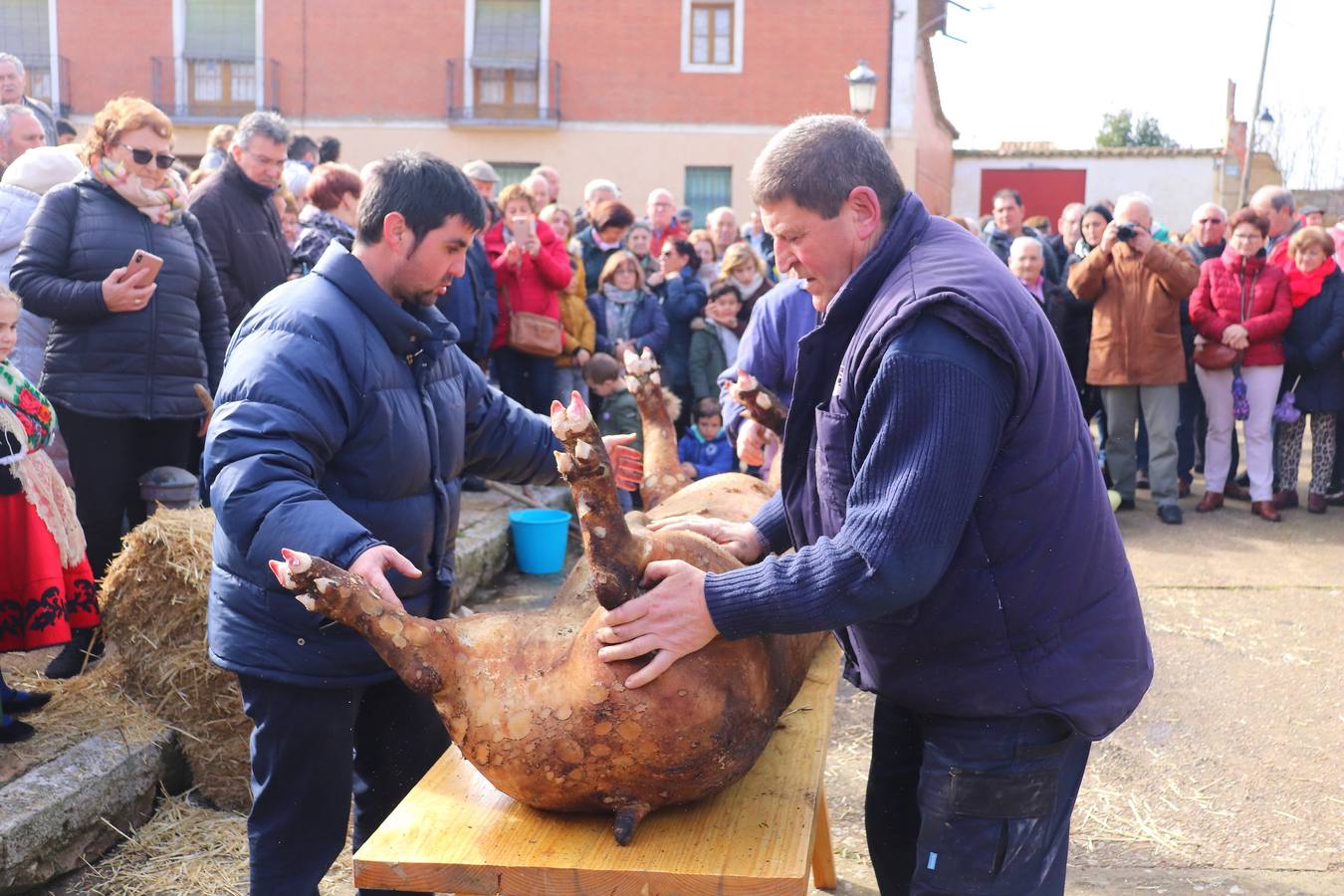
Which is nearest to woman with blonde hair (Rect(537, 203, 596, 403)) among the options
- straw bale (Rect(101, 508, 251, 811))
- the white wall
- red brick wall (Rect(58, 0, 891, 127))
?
straw bale (Rect(101, 508, 251, 811))

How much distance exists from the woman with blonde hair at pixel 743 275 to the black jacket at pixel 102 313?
180 inches

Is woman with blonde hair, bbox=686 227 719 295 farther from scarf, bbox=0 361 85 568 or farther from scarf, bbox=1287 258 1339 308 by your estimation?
scarf, bbox=0 361 85 568

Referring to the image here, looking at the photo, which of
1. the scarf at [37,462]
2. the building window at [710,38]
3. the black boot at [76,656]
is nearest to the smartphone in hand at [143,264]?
the scarf at [37,462]

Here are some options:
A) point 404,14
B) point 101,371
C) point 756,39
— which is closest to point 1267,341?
point 101,371

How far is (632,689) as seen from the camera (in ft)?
8.16

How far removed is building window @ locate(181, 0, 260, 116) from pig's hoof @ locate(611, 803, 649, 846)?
80.9 feet

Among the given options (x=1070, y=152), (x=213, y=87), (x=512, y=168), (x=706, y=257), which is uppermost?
(x=213, y=87)

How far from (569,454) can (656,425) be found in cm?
224

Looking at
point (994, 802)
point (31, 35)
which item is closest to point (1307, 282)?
point (994, 802)

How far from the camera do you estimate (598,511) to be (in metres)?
2.47

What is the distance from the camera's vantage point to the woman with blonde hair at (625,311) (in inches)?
338

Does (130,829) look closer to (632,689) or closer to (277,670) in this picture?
(277,670)

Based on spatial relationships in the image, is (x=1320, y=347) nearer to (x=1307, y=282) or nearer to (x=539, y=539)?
(x=1307, y=282)

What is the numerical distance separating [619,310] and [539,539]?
90.3 inches
